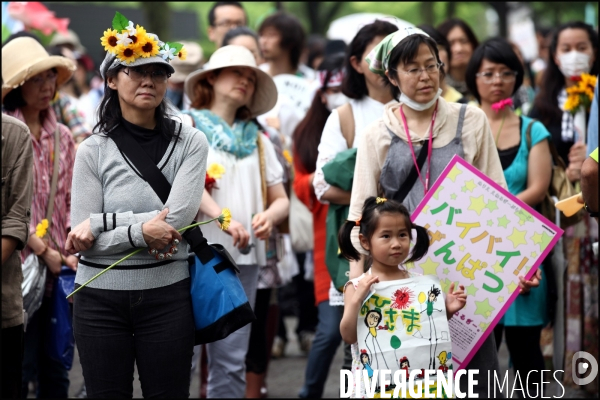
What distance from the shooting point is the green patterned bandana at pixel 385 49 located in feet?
15.6

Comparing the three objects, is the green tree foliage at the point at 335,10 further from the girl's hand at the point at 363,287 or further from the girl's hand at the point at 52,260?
the girl's hand at the point at 363,287

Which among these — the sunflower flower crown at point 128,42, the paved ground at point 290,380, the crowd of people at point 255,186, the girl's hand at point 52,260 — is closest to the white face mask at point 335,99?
the crowd of people at point 255,186

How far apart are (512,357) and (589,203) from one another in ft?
5.17

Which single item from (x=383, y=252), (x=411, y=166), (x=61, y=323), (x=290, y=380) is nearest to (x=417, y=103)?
(x=411, y=166)

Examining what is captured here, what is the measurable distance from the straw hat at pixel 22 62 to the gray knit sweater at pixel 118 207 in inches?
54.5

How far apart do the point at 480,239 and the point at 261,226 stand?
1463mm

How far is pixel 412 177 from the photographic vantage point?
4711 mm

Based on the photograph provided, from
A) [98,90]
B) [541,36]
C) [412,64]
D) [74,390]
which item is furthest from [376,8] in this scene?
[412,64]

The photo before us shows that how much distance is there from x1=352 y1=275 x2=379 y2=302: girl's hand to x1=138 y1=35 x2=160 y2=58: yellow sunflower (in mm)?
1352

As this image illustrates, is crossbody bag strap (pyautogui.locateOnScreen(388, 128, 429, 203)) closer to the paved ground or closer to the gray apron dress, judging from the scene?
the gray apron dress

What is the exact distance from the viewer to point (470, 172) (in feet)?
14.7

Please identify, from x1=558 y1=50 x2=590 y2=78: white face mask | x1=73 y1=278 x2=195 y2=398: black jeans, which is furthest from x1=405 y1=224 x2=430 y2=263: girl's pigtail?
x1=558 y1=50 x2=590 y2=78: white face mask

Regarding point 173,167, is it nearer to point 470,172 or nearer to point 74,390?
point 470,172

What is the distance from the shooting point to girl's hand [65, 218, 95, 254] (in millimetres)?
3994
